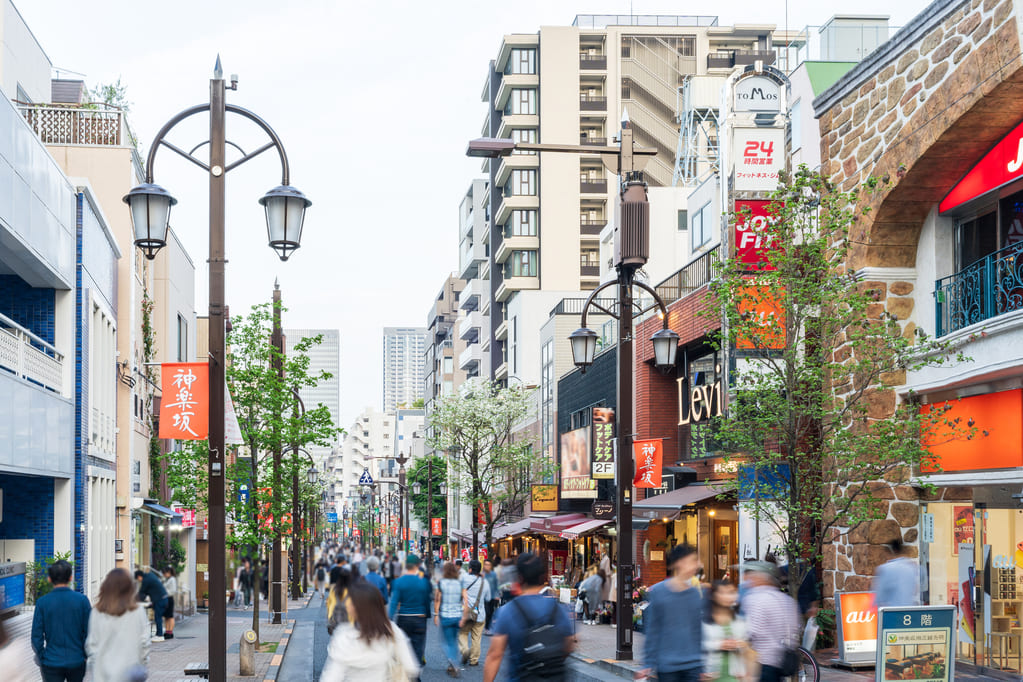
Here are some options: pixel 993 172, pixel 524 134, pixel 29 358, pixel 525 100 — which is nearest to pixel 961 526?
pixel 993 172

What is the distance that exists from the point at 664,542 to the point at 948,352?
20416 millimetres

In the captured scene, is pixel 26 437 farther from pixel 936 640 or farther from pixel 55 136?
pixel 55 136

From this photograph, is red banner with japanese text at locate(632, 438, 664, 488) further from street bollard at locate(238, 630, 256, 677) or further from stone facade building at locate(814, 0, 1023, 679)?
street bollard at locate(238, 630, 256, 677)

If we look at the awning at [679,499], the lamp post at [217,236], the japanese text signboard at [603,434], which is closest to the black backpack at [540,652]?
the lamp post at [217,236]

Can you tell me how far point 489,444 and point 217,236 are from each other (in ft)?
169

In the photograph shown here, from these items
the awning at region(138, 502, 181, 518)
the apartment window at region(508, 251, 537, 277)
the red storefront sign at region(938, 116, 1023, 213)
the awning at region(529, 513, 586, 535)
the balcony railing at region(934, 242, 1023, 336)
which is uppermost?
the apartment window at region(508, 251, 537, 277)

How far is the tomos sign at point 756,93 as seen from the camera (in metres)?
26.0

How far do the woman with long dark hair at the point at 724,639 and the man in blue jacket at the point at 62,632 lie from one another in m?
5.07

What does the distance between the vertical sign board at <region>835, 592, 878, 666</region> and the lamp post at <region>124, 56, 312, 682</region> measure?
866 centimetres

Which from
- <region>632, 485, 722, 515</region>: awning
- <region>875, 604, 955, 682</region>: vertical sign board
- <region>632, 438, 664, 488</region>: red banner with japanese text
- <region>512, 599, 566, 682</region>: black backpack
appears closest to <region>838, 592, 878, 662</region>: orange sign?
<region>875, 604, 955, 682</region>: vertical sign board

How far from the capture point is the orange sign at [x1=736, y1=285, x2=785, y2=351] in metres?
16.1

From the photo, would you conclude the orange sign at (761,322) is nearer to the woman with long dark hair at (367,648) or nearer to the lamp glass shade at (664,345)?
the lamp glass shade at (664,345)

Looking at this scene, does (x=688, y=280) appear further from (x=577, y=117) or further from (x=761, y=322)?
(x=577, y=117)

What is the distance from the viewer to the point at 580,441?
44.2 metres
